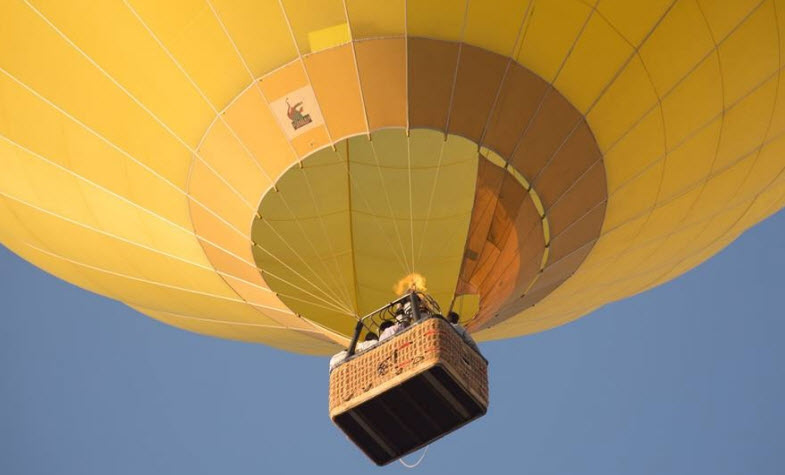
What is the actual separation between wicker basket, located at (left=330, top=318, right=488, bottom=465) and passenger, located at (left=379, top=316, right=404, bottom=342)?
0.10m

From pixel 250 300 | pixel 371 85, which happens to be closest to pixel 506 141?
pixel 371 85

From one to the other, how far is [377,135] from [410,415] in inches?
71.3

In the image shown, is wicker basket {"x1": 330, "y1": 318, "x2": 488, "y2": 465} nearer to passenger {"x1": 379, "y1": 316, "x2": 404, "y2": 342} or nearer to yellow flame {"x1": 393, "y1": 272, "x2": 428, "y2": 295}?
passenger {"x1": 379, "y1": 316, "x2": 404, "y2": 342}

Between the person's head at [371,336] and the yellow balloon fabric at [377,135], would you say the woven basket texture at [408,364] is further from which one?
the yellow balloon fabric at [377,135]

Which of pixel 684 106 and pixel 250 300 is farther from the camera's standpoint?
pixel 250 300

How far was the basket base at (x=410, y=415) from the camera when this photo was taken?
7.63 metres

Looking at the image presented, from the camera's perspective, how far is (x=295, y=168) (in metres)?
8.12

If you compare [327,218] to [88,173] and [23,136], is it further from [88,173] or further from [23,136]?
[23,136]

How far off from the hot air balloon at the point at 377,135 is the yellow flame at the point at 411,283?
4 centimetres

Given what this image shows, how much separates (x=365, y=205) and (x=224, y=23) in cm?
157

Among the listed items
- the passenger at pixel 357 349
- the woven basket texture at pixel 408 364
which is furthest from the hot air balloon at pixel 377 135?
the woven basket texture at pixel 408 364

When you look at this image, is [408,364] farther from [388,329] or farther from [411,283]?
[411,283]

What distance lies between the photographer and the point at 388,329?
7973 millimetres

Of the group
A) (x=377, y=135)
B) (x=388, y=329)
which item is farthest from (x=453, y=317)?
(x=377, y=135)
